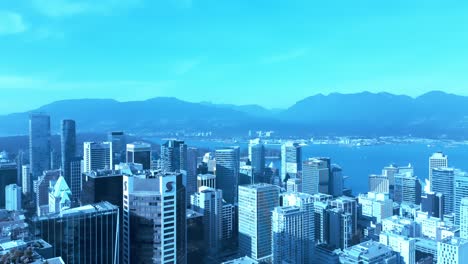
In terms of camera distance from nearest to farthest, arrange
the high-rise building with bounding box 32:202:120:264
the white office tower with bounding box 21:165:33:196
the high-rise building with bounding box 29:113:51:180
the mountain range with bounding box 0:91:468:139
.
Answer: the high-rise building with bounding box 32:202:120:264 < the white office tower with bounding box 21:165:33:196 < the high-rise building with bounding box 29:113:51:180 < the mountain range with bounding box 0:91:468:139

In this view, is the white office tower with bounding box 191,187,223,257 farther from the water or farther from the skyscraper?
the water

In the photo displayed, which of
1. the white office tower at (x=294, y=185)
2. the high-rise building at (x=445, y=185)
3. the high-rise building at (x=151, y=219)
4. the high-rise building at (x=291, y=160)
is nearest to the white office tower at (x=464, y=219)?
the high-rise building at (x=445, y=185)

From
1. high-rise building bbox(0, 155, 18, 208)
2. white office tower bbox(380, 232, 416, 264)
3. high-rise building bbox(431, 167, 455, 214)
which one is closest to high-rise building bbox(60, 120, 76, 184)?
high-rise building bbox(0, 155, 18, 208)

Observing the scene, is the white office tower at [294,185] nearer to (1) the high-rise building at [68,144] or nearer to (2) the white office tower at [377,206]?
(2) the white office tower at [377,206]

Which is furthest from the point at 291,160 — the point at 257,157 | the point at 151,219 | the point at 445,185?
the point at 151,219

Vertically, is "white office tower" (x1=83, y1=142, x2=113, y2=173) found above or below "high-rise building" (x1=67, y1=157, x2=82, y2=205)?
above

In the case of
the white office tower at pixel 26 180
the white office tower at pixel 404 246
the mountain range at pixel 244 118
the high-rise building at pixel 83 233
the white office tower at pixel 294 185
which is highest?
the mountain range at pixel 244 118
